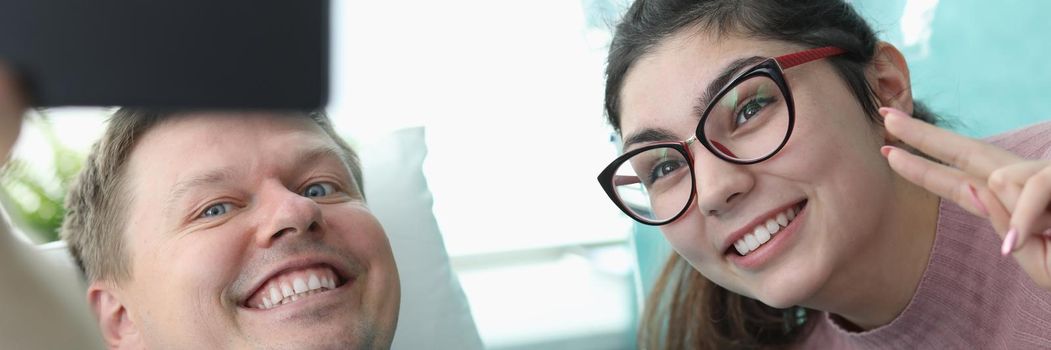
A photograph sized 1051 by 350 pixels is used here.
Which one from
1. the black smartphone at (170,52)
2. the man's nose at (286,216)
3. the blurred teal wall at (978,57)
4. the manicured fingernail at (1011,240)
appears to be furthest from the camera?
the blurred teal wall at (978,57)

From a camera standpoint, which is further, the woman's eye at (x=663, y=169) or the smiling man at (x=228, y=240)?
Answer: the woman's eye at (x=663, y=169)

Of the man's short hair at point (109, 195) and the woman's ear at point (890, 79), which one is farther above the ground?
the woman's ear at point (890, 79)

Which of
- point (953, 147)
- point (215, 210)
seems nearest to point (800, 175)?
point (953, 147)

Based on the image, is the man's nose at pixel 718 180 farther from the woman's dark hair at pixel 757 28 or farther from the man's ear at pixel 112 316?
the man's ear at pixel 112 316

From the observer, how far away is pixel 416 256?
2014 mm

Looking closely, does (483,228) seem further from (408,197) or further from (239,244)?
(239,244)

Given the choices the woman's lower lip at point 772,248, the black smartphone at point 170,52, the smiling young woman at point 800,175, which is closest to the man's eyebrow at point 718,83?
the smiling young woman at point 800,175

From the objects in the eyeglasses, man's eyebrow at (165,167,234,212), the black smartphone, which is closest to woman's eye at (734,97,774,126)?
the eyeglasses

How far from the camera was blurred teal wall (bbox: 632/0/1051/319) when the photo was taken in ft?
6.21

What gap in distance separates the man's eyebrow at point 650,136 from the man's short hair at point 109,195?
0.52 metres

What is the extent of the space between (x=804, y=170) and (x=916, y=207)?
30 cm

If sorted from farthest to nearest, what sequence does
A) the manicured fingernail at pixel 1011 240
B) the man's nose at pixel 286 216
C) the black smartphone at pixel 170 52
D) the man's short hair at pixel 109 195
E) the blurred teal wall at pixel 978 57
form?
the blurred teal wall at pixel 978 57 → the man's short hair at pixel 109 195 → the man's nose at pixel 286 216 → the manicured fingernail at pixel 1011 240 → the black smartphone at pixel 170 52

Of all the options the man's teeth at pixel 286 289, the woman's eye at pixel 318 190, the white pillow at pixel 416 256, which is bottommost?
the white pillow at pixel 416 256

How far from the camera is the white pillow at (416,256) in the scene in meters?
1.96
